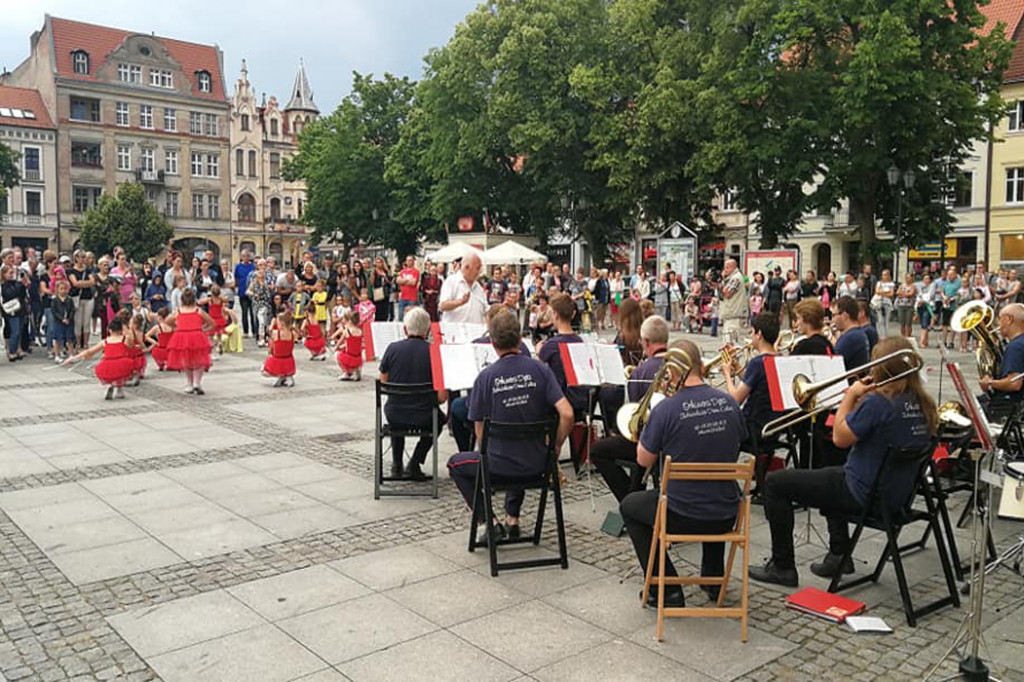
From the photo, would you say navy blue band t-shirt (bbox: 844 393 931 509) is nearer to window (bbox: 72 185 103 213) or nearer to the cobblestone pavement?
the cobblestone pavement

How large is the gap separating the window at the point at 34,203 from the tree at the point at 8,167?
422 cm

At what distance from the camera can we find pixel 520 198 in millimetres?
39531

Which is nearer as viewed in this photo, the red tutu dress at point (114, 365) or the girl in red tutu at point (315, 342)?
the red tutu dress at point (114, 365)

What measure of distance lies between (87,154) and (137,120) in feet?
16.8

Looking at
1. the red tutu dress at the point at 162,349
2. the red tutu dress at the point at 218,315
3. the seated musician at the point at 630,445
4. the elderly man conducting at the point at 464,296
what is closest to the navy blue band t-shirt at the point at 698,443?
the seated musician at the point at 630,445

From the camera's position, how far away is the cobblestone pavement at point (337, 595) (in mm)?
4293

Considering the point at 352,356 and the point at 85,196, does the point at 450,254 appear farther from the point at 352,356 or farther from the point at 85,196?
the point at 85,196

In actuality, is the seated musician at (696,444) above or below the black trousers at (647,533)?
above

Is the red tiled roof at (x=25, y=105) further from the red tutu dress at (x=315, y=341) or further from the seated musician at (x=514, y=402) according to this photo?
the seated musician at (x=514, y=402)

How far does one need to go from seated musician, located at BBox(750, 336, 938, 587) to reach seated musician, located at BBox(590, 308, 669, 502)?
3.84ft

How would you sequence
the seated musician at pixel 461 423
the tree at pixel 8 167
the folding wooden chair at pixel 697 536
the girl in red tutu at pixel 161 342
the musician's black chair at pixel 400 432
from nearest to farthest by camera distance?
the folding wooden chair at pixel 697 536 < the musician's black chair at pixel 400 432 < the seated musician at pixel 461 423 < the girl in red tutu at pixel 161 342 < the tree at pixel 8 167

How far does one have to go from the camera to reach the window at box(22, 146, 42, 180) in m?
63.9

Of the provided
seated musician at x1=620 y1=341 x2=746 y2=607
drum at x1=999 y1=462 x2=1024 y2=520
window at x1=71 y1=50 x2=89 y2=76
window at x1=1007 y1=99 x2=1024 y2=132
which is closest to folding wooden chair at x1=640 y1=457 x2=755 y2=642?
seated musician at x1=620 y1=341 x2=746 y2=607

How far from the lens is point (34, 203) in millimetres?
64125
